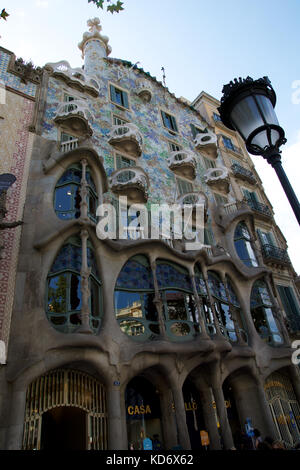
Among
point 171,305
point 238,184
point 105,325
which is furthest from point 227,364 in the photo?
point 238,184

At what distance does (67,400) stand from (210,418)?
5796 mm

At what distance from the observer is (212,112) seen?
28.6 metres

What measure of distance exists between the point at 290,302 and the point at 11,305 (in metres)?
15.6

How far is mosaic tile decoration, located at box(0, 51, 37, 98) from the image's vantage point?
14.9 metres

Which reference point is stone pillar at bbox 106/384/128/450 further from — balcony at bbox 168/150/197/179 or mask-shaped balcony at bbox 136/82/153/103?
mask-shaped balcony at bbox 136/82/153/103

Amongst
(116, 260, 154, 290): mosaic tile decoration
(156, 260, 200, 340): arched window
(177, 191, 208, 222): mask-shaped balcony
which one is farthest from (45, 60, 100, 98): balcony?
(156, 260, 200, 340): arched window

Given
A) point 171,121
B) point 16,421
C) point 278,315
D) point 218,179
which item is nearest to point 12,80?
point 171,121

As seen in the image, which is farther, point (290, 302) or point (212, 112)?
point (212, 112)

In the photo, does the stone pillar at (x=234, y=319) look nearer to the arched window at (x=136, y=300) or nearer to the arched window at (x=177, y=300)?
the arched window at (x=177, y=300)

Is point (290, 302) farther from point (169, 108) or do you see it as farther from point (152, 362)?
point (169, 108)

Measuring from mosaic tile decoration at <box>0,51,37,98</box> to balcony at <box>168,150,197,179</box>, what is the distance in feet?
27.2

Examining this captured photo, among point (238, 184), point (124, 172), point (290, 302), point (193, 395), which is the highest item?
point (238, 184)

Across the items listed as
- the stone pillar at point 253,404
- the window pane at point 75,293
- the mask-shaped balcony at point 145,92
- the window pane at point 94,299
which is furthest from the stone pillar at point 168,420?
the mask-shaped balcony at point 145,92
